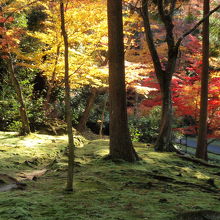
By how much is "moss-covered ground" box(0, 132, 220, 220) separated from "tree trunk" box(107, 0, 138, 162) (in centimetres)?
37

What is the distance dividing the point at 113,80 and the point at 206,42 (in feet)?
17.1

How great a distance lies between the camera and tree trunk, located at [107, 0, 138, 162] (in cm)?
674

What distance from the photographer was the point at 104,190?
173 inches

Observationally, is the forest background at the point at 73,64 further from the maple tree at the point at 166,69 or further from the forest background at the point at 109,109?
the maple tree at the point at 166,69

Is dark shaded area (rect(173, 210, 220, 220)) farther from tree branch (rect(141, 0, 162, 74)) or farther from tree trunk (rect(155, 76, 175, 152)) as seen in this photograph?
tree branch (rect(141, 0, 162, 74))

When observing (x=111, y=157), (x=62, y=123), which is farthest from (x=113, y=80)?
(x=62, y=123)

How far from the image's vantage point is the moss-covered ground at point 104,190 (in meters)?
3.23

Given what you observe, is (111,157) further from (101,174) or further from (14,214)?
(14,214)

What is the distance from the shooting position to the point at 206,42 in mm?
10406

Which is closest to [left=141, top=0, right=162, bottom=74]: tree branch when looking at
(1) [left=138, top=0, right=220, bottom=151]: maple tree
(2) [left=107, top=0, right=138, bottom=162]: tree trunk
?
(1) [left=138, top=0, right=220, bottom=151]: maple tree

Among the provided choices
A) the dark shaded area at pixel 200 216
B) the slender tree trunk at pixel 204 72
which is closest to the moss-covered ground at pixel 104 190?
the dark shaded area at pixel 200 216

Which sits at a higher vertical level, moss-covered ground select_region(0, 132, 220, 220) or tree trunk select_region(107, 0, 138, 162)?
tree trunk select_region(107, 0, 138, 162)

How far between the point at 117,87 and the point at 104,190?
2933 mm

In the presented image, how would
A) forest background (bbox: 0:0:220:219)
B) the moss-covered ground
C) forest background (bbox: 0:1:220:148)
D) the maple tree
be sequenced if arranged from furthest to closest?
forest background (bbox: 0:1:220:148), the maple tree, forest background (bbox: 0:0:220:219), the moss-covered ground
